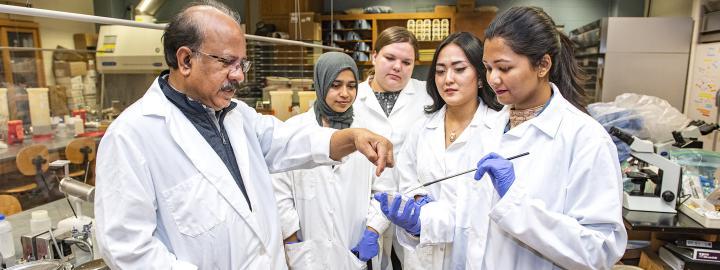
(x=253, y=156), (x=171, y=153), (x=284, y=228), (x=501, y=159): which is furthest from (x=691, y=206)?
(x=171, y=153)

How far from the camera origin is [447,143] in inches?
65.1

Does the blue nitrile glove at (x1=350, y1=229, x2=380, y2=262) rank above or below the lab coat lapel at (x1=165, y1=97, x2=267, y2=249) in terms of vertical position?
below

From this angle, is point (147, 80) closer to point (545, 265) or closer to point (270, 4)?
point (270, 4)

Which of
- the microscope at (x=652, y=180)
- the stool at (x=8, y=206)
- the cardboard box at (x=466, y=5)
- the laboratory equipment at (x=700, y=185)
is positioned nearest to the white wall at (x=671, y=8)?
the cardboard box at (x=466, y=5)

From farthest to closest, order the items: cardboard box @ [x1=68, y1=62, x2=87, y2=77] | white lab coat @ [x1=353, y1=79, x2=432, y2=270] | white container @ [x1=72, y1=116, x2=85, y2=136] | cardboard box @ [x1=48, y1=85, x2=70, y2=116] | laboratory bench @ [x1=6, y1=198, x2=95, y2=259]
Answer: cardboard box @ [x1=68, y1=62, x2=87, y2=77], cardboard box @ [x1=48, y1=85, x2=70, y2=116], white container @ [x1=72, y1=116, x2=85, y2=136], white lab coat @ [x1=353, y1=79, x2=432, y2=270], laboratory bench @ [x1=6, y1=198, x2=95, y2=259]

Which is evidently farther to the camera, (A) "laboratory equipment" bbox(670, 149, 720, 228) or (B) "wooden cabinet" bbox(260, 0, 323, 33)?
(B) "wooden cabinet" bbox(260, 0, 323, 33)

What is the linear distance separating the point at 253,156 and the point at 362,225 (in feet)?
2.18

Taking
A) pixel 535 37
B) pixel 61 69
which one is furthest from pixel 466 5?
pixel 535 37

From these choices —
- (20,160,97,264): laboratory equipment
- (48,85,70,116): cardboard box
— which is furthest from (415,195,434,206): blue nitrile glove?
(48,85,70,116): cardboard box

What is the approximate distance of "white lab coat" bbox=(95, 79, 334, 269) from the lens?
895 mm

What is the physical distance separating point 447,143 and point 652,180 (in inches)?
51.4

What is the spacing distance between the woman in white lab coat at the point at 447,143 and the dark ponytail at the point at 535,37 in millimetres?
299

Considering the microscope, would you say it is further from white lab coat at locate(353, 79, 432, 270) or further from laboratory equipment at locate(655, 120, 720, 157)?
white lab coat at locate(353, 79, 432, 270)

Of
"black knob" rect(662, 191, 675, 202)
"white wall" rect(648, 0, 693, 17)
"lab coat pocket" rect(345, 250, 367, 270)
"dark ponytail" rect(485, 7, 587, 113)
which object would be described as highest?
"white wall" rect(648, 0, 693, 17)
